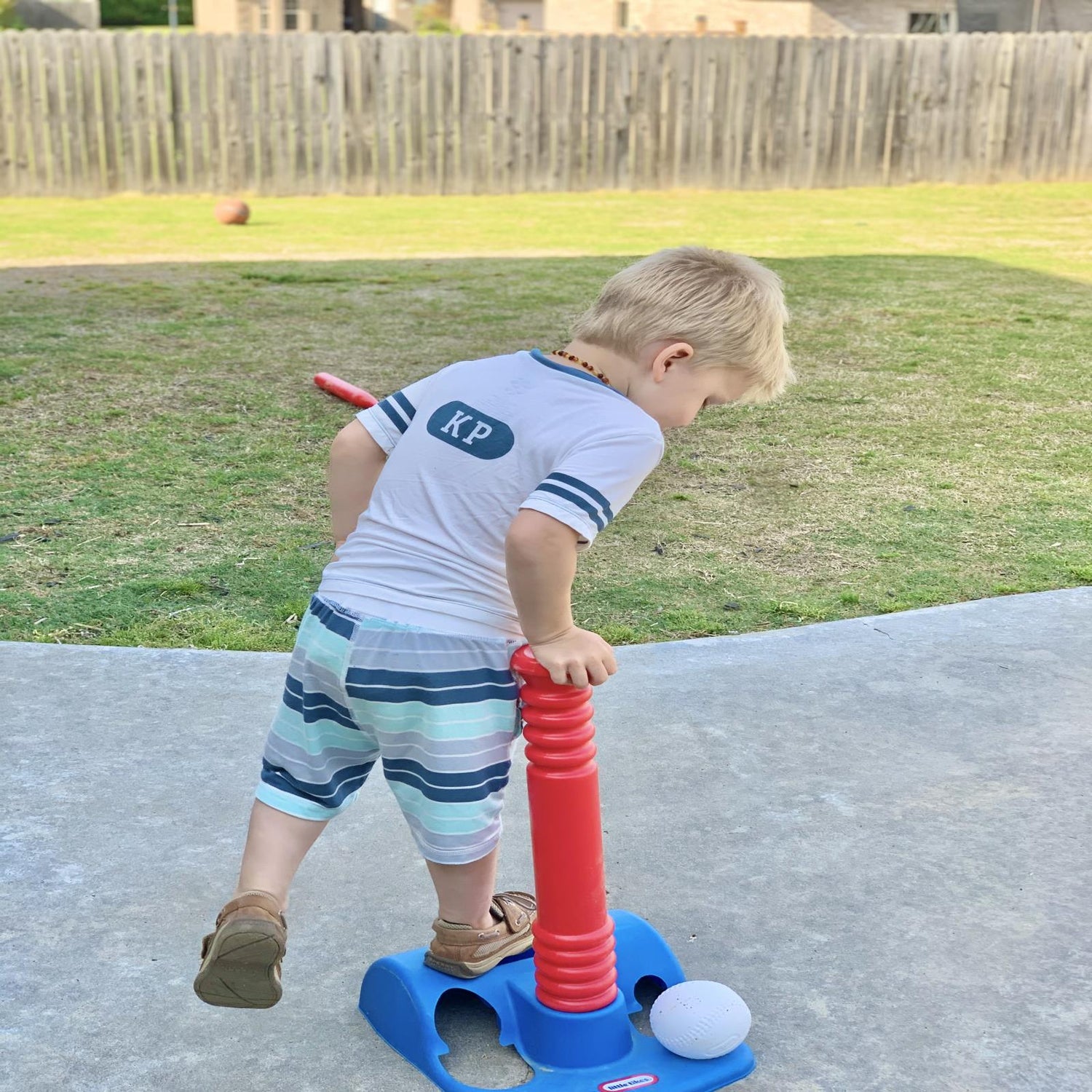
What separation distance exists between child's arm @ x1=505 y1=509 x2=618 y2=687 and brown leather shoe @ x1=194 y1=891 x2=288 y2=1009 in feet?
1.82

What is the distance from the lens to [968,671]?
3.46 meters

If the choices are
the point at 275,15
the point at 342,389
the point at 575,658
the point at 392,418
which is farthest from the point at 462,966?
the point at 275,15

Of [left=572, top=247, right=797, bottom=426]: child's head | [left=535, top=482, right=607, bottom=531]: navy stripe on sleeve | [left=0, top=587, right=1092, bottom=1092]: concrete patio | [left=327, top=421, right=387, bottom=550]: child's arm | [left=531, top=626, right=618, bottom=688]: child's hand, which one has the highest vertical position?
[left=572, top=247, right=797, bottom=426]: child's head

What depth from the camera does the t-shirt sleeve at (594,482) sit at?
1.92 meters

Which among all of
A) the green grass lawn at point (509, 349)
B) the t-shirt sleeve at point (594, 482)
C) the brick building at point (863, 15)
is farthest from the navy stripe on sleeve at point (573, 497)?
the brick building at point (863, 15)

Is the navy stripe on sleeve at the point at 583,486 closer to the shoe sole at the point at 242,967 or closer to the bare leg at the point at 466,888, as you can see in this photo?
the bare leg at the point at 466,888

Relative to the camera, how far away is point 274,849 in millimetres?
2150

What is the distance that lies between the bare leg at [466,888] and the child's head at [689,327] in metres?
0.75

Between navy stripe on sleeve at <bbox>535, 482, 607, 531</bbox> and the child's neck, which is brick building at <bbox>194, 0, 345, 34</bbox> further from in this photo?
navy stripe on sleeve at <bbox>535, 482, 607, 531</bbox>

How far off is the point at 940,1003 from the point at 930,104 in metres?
15.2

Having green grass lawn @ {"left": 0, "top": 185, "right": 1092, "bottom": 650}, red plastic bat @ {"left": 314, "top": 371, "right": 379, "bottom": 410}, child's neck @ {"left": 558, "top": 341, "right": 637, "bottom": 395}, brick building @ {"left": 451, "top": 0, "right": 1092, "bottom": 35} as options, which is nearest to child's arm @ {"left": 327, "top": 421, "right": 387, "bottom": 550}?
child's neck @ {"left": 558, "top": 341, "right": 637, "bottom": 395}

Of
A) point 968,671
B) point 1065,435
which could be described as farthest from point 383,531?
point 1065,435

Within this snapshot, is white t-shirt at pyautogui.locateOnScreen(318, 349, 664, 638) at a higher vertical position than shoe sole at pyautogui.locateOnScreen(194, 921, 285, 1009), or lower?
higher

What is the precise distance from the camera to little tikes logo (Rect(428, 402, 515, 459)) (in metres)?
2.07
